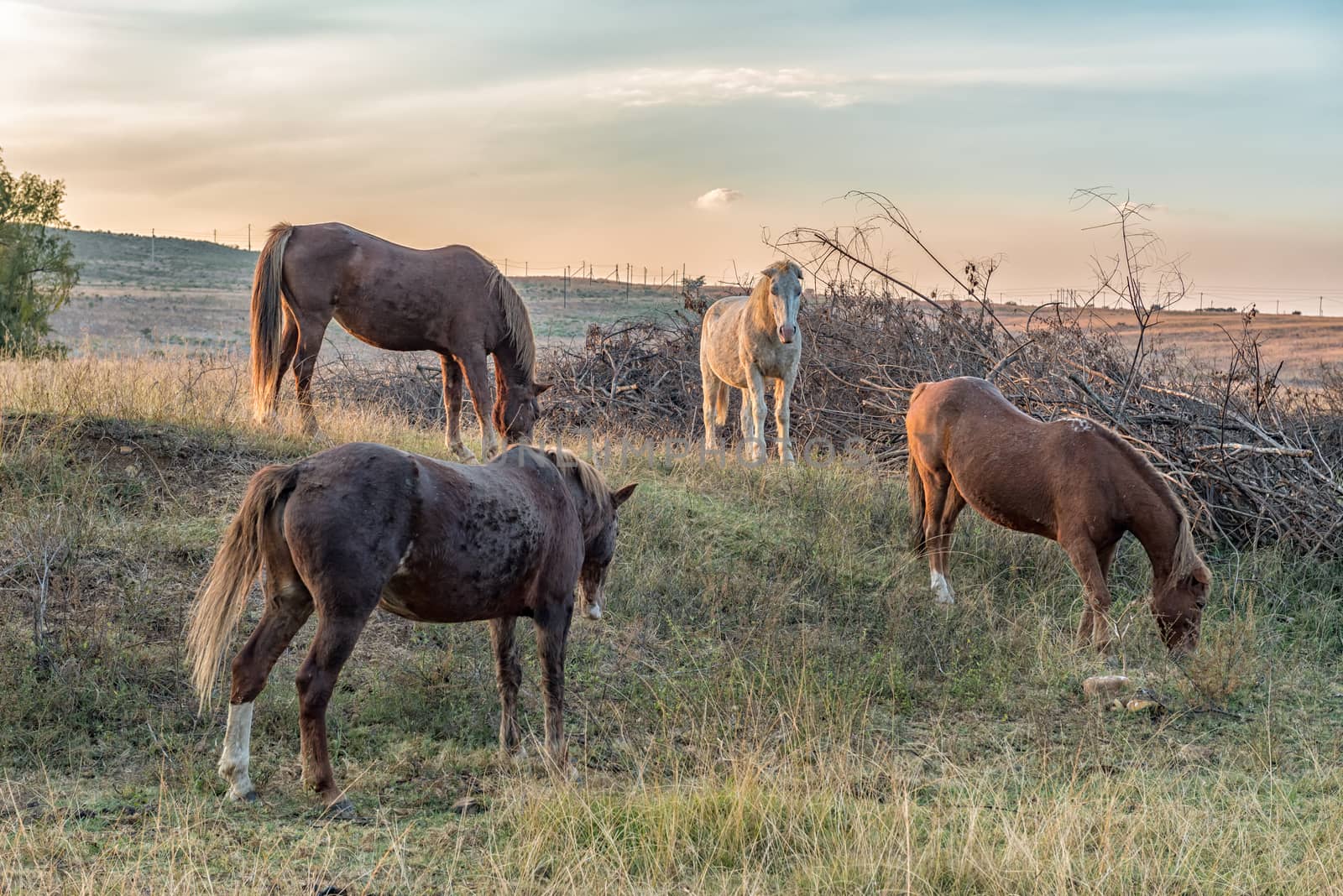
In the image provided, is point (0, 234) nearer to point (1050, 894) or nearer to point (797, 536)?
point (797, 536)

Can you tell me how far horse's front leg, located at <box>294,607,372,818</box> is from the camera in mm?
4555

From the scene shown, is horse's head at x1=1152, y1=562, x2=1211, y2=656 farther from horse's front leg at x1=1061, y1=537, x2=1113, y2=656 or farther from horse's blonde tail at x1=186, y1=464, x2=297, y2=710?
horse's blonde tail at x1=186, y1=464, x2=297, y2=710

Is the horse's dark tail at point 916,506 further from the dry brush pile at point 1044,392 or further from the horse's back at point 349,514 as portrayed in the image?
the horse's back at point 349,514

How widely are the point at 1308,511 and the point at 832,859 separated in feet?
24.1

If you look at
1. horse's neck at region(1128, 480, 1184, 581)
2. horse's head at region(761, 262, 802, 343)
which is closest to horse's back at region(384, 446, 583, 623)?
horse's neck at region(1128, 480, 1184, 581)

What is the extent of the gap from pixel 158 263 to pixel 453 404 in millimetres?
82039

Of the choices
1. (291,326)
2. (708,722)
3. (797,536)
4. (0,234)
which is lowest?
(708,722)

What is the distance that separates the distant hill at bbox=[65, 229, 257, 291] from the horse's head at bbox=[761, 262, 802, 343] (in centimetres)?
6254

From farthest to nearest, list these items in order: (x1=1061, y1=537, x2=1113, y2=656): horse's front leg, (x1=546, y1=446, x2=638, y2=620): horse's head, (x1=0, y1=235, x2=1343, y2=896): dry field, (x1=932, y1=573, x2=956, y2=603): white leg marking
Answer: (x1=932, y1=573, x2=956, y2=603): white leg marking
(x1=1061, y1=537, x2=1113, y2=656): horse's front leg
(x1=546, y1=446, x2=638, y2=620): horse's head
(x1=0, y1=235, x2=1343, y2=896): dry field

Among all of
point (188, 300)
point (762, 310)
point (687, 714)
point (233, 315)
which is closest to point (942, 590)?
point (687, 714)

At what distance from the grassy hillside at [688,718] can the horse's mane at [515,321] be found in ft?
5.27

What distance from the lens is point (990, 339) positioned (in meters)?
12.7

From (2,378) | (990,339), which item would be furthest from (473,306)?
(990,339)

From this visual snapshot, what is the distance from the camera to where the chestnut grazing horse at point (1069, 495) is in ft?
23.5
